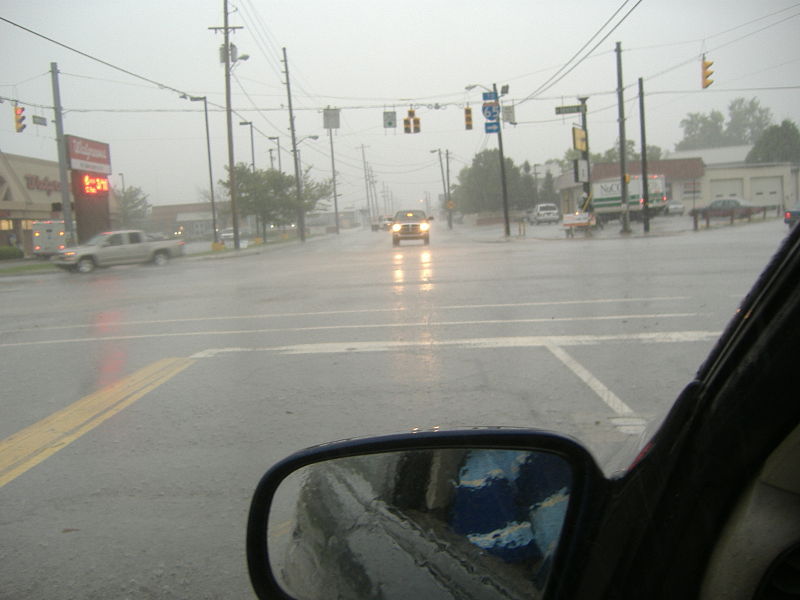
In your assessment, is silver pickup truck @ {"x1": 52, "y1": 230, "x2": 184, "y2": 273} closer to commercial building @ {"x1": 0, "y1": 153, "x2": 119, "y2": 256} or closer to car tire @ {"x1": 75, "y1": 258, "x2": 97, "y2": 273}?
car tire @ {"x1": 75, "y1": 258, "x2": 97, "y2": 273}

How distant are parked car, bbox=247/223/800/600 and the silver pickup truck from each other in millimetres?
28947

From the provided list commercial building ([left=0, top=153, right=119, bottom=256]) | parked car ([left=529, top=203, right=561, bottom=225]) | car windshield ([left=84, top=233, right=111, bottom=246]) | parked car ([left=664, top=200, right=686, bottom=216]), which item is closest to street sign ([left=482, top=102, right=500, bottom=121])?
car windshield ([left=84, top=233, right=111, bottom=246])

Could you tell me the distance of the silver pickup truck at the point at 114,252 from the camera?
27.9 m

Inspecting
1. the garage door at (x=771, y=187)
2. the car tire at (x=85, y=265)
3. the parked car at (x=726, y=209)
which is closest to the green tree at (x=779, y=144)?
the garage door at (x=771, y=187)

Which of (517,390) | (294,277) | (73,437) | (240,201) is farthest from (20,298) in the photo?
(240,201)

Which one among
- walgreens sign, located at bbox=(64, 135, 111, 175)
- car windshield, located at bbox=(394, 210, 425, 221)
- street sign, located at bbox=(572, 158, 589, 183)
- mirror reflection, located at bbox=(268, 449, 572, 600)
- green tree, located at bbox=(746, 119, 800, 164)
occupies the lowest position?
mirror reflection, located at bbox=(268, 449, 572, 600)

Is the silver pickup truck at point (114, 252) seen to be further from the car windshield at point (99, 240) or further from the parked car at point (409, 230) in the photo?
the parked car at point (409, 230)

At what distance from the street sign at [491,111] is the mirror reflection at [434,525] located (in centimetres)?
3624

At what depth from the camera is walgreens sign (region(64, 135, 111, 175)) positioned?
111 feet

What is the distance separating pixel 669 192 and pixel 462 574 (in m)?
51.3

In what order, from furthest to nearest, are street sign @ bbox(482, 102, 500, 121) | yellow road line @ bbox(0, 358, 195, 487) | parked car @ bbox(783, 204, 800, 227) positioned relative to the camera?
1. street sign @ bbox(482, 102, 500, 121)
2. yellow road line @ bbox(0, 358, 195, 487)
3. parked car @ bbox(783, 204, 800, 227)

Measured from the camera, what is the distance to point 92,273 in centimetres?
2719

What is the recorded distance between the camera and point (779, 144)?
4.95 m

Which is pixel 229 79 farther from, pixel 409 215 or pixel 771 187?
pixel 771 187
